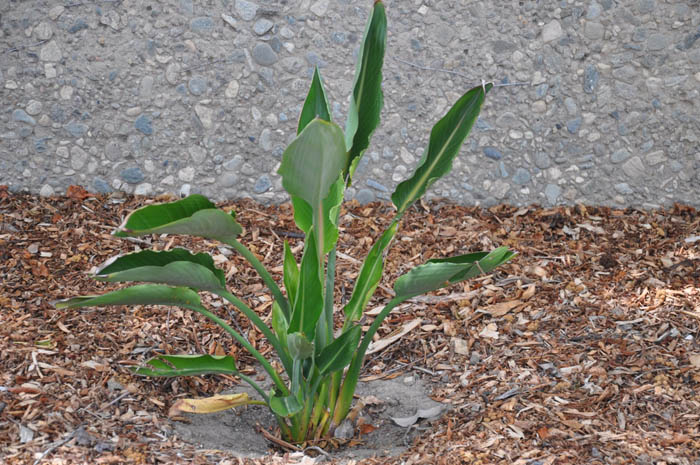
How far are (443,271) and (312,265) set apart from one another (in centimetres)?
34

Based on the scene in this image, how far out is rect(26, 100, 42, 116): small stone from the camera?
364 cm

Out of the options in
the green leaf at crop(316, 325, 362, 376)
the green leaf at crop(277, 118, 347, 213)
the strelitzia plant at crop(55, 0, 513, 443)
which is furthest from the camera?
the green leaf at crop(316, 325, 362, 376)

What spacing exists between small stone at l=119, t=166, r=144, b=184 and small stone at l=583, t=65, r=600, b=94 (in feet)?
7.69

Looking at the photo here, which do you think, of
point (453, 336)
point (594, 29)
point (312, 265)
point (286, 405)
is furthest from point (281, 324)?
point (594, 29)

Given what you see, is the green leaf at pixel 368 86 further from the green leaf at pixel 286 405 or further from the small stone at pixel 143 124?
the small stone at pixel 143 124

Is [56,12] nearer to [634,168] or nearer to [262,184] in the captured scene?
[262,184]

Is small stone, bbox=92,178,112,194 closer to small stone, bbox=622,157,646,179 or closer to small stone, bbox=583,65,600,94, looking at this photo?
small stone, bbox=583,65,600,94

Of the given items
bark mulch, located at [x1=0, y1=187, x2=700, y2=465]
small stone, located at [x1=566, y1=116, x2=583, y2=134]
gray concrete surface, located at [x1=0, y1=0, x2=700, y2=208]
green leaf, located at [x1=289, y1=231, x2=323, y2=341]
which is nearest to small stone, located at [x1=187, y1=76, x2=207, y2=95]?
→ gray concrete surface, located at [x1=0, y1=0, x2=700, y2=208]

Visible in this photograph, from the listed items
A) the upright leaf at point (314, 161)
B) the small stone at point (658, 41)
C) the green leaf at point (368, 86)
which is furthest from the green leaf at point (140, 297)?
the small stone at point (658, 41)

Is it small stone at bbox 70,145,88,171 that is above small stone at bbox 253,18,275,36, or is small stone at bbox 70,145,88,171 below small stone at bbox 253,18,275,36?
below

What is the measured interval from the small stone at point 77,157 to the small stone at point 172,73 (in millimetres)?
588

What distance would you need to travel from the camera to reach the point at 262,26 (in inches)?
142

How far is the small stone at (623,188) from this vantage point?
3.72 m

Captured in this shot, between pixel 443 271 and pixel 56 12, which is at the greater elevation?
pixel 56 12
